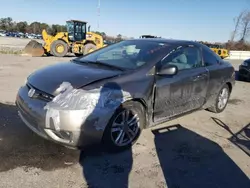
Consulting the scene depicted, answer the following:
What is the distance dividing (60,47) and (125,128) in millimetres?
16654

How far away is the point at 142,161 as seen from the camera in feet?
11.8

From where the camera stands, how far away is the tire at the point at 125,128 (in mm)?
3568

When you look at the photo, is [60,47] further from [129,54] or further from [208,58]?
[129,54]

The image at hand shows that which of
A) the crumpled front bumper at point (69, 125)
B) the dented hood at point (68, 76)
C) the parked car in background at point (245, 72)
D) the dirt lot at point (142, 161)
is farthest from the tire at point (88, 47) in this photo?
the crumpled front bumper at point (69, 125)

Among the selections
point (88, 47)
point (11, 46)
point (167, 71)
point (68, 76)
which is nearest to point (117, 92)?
point (68, 76)

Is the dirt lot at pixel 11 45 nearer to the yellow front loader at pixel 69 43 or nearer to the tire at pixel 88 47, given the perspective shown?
the yellow front loader at pixel 69 43

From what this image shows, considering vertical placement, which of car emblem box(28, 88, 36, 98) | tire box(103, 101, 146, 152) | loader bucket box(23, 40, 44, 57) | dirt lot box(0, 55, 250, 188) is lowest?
loader bucket box(23, 40, 44, 57)

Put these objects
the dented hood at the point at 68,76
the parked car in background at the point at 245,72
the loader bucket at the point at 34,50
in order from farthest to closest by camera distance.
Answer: the loader bucket at the point at 34,50
the parked car in background at the point at 245,72
the dented hood at the point at 68,76

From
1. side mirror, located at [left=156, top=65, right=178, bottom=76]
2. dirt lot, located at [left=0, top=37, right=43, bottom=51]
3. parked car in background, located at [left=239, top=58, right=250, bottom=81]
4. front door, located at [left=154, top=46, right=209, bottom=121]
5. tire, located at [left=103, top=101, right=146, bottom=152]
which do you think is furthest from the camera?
dirt lot, located at [left=0, top=37, right=43, bottom=51]

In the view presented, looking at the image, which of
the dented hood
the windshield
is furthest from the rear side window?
the dented hood

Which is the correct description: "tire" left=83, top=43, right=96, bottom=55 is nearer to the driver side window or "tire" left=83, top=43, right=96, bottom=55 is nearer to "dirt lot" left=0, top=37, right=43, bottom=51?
"dirt lot" left=0, top=37, right=43, bottom=51

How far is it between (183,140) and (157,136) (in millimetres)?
422

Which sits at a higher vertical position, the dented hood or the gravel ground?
the dented hood

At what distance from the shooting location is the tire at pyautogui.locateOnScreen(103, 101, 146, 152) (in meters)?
3.57
